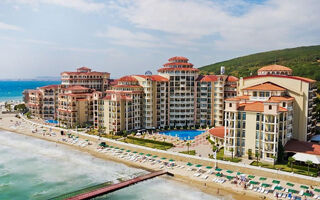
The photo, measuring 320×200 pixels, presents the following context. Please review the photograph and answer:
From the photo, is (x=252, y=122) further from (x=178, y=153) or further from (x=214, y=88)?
(x=214, y=88)

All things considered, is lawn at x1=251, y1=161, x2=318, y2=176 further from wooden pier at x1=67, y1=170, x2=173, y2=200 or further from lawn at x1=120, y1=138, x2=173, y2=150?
lawn at x1=120, y1=138, x2=173, y2=150

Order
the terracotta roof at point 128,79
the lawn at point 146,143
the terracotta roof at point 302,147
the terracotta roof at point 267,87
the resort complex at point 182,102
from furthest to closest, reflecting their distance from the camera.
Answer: the terracotta roof at point 128,79 < the lawn at point 146,143 < the terracotta roof at point 267,87 < the resort complex at point 182,102 < the terracotta roof at point 302,147

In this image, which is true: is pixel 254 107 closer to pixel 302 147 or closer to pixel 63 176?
pixel 302 147

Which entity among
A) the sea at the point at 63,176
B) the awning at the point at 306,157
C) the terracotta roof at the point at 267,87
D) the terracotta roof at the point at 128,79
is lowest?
the sea at the point at 63,176

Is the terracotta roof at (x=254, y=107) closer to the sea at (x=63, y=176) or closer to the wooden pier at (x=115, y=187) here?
the sea at (x=63, y=176)

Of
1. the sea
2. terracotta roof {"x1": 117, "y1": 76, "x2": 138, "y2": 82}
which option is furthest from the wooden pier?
terracotta roof {"x1": 117, "y1": 76, "x2": 138, "y2": 82}

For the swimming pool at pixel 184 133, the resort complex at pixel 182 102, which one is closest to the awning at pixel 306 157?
the resort complex at pixel 182 102
